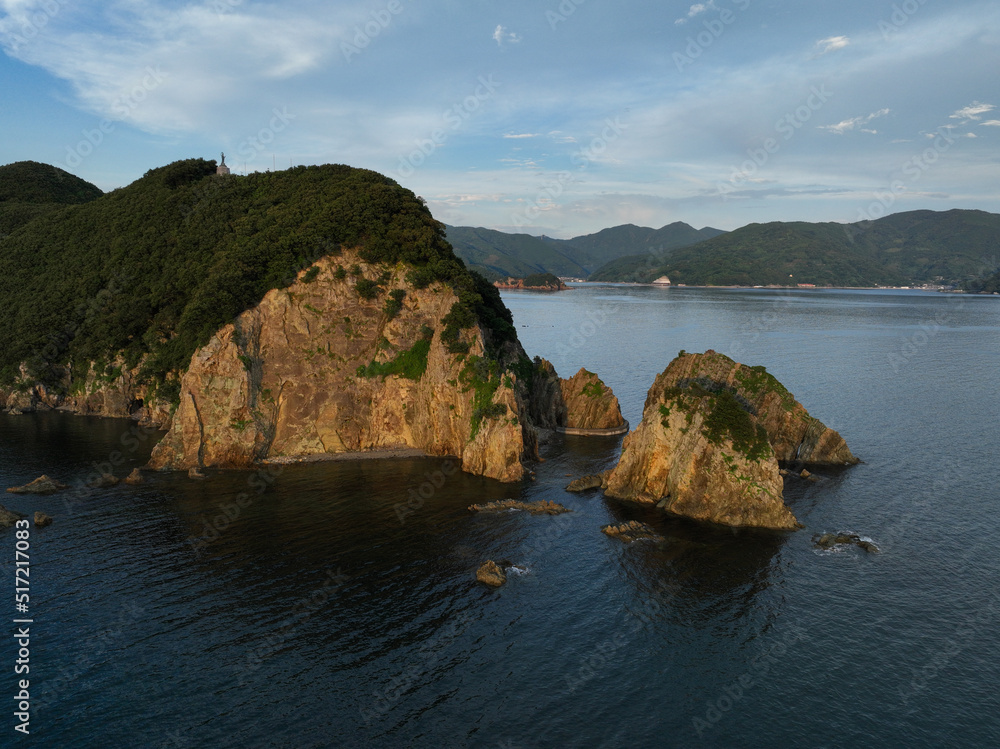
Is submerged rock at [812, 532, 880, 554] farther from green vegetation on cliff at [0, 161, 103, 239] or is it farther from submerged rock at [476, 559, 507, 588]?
green vegetation on cliff at [0, 161, 103, 239]

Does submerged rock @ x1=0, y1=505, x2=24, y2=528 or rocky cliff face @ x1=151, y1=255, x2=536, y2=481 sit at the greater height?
rocky cliff face @ x1=151, y1=255, x2=536, y2=481

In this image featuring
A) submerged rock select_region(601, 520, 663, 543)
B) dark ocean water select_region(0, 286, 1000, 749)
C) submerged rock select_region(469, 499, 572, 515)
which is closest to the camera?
dark ocean water select_region(0, 286, 1000, 749)

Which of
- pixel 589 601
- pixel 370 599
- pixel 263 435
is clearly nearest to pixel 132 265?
pixel 263 435

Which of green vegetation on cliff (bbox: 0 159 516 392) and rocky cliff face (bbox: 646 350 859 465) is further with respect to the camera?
green vegetation on cliff (bbox: 0 159 516 392)

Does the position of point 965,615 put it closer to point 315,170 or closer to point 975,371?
point 315,170

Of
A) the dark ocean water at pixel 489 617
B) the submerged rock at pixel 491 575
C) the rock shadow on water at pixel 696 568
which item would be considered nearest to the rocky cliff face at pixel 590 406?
the dark ocean water at pixel 489 617

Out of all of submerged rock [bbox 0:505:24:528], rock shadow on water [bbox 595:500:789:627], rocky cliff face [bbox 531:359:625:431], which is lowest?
rock shadow on water [bbox 595:500:789:627]

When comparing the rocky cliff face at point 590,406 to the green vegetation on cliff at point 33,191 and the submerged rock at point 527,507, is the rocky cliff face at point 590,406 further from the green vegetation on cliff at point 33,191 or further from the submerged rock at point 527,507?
the green vegetation on cliff at point 33,191

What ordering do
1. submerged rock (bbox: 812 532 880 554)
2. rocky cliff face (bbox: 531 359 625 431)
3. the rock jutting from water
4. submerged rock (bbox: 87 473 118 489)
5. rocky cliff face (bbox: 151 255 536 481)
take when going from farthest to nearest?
rocky cliff face (bbox: 531 359 625 431) < rocky cliff face (bbox: 151 255 536 481) < submerged rock (bbox: 87 473 118 489) < the rock jutting from water < submerged rock (bbox: 812 532 880 554)

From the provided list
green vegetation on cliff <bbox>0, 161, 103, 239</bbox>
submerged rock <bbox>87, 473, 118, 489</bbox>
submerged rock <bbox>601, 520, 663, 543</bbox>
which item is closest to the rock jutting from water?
submerged rock <bbox>601, 520, 663, 543</bbox>
